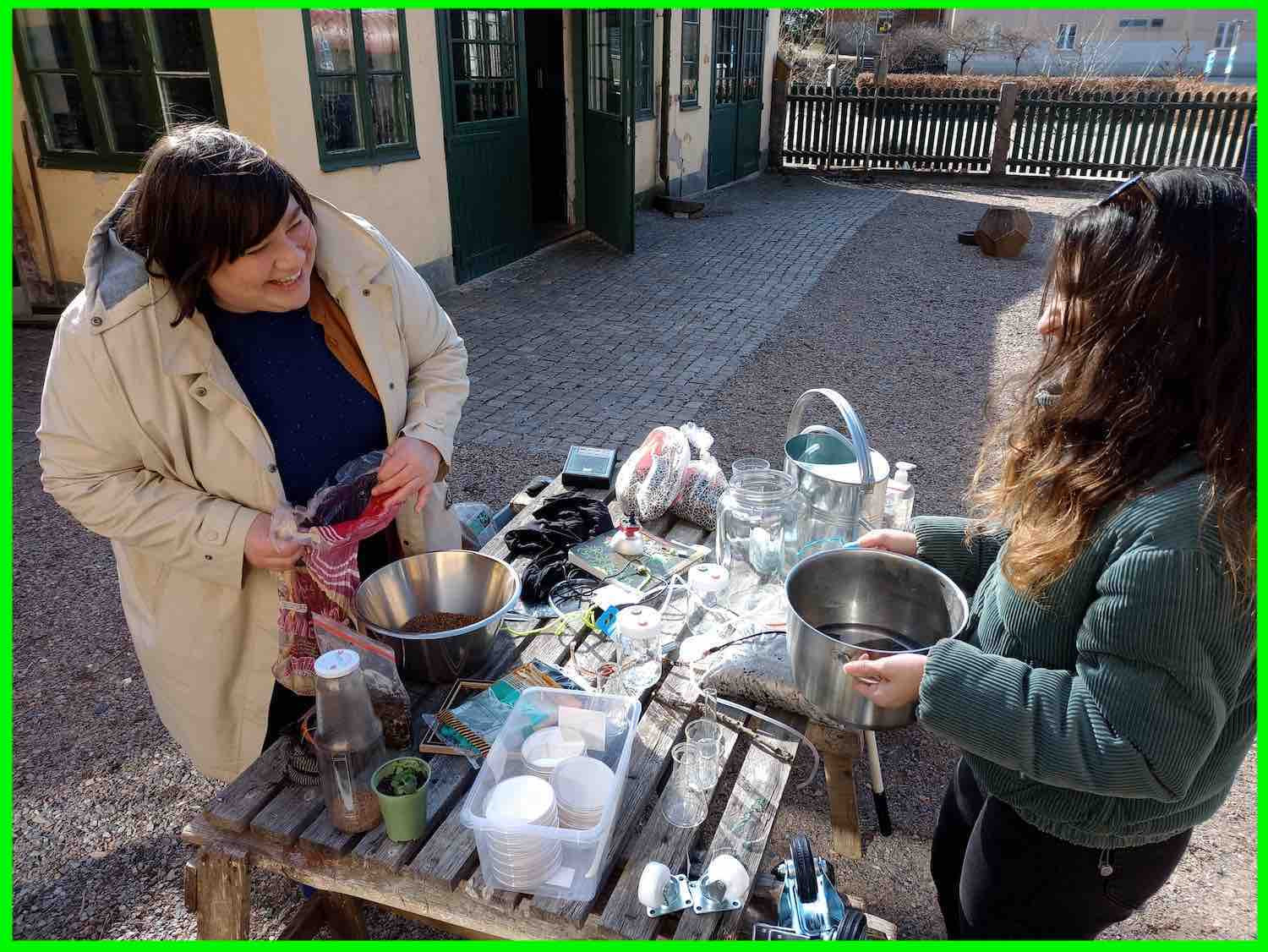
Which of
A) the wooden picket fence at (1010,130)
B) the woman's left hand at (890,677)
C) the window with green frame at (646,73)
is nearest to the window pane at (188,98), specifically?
the window with green frame at (646,73)

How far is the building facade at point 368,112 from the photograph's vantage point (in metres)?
5.81

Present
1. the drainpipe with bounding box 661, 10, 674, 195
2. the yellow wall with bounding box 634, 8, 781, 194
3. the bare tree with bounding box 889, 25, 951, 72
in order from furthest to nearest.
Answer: the bare tree with bounding box 889, 25, 951, 72
the yellow wall with bounding box 634, 8, 781, 194
the drainpipe with bounding box 661, 10, 674, 195

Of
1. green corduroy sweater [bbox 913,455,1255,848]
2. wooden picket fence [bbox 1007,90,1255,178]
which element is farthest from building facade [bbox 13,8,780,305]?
wooden picket fence [bbox 1007,90,1255,178]

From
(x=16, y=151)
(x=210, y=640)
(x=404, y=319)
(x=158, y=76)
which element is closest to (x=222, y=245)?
(x=404, y=319)

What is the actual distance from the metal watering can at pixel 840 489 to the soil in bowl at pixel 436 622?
92 cm

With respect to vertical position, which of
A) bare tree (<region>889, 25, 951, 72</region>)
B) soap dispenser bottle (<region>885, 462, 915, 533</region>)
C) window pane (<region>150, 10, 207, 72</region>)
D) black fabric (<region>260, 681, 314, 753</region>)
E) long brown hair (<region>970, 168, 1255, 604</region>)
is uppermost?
bare tree (<region>889, 25, 951, 72</region>)

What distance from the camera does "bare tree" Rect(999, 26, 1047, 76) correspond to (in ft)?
80.4

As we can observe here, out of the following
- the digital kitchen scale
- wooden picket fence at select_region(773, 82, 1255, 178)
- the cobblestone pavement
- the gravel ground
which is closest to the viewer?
the gravel ground

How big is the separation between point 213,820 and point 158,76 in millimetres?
6264

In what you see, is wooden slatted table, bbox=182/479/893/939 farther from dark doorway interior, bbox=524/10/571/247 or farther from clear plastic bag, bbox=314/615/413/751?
dark doorway interior, bbox=524/10/571/247

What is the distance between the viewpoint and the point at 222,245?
166cm

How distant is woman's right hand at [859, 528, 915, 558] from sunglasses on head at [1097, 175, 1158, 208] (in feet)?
2.70

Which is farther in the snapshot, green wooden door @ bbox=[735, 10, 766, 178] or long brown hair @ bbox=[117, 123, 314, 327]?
green wooden door @ bbox=[735, 10, 766, 178]

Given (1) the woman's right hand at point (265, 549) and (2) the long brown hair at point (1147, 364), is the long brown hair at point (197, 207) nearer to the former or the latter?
(1) the woman's right hand at point (265, 549)
